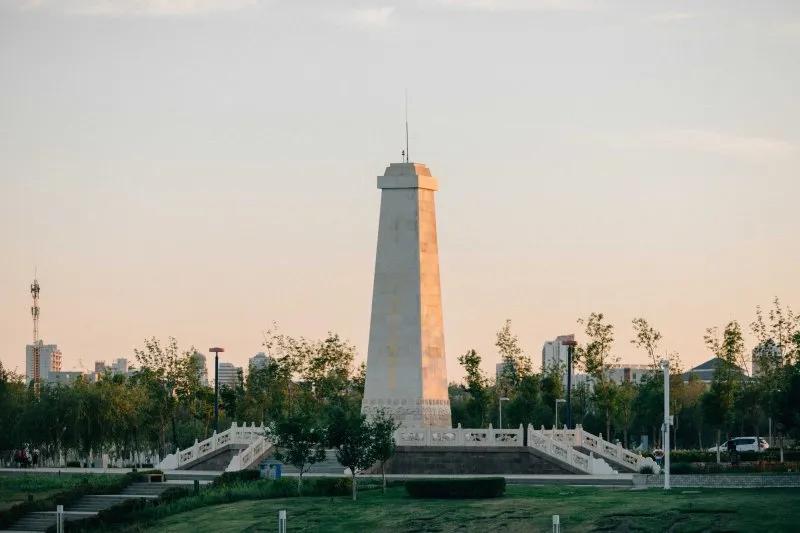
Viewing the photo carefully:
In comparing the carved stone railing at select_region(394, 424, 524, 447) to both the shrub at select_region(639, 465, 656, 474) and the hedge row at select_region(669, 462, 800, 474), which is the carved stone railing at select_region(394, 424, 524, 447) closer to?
the shrub at select_region(639, 465, 656, 474)

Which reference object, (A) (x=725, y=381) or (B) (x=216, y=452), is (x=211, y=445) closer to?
(B) (x=216, y=452)

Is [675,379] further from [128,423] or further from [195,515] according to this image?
[195,515]

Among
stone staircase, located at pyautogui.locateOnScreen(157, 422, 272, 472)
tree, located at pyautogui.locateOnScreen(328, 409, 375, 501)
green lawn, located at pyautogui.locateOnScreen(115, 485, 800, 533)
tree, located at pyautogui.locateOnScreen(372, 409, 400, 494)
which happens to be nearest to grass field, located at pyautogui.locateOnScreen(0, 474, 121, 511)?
stone staircase, located at pyautogui.locateOnScreen(157, 422, 272, 472)

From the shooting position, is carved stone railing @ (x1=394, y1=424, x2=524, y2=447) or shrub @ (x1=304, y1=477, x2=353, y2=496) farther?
carved stone railing @ (x1=394, y1=424, x2=524, y2=447)

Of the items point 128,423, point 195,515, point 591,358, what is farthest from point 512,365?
point 195,515

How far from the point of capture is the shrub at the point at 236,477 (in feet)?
228

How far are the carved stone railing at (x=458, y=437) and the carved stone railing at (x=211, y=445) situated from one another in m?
9.18

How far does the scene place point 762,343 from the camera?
98.5 metres

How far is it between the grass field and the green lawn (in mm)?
11752

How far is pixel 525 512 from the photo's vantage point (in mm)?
55156

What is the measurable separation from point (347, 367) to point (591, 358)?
69.6 ft

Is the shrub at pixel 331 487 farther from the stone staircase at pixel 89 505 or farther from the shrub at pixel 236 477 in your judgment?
the stone staircase at pixel 89 505

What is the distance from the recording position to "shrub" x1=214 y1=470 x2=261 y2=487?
6962 centimetres

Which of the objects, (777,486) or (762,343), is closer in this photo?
(777,486)
